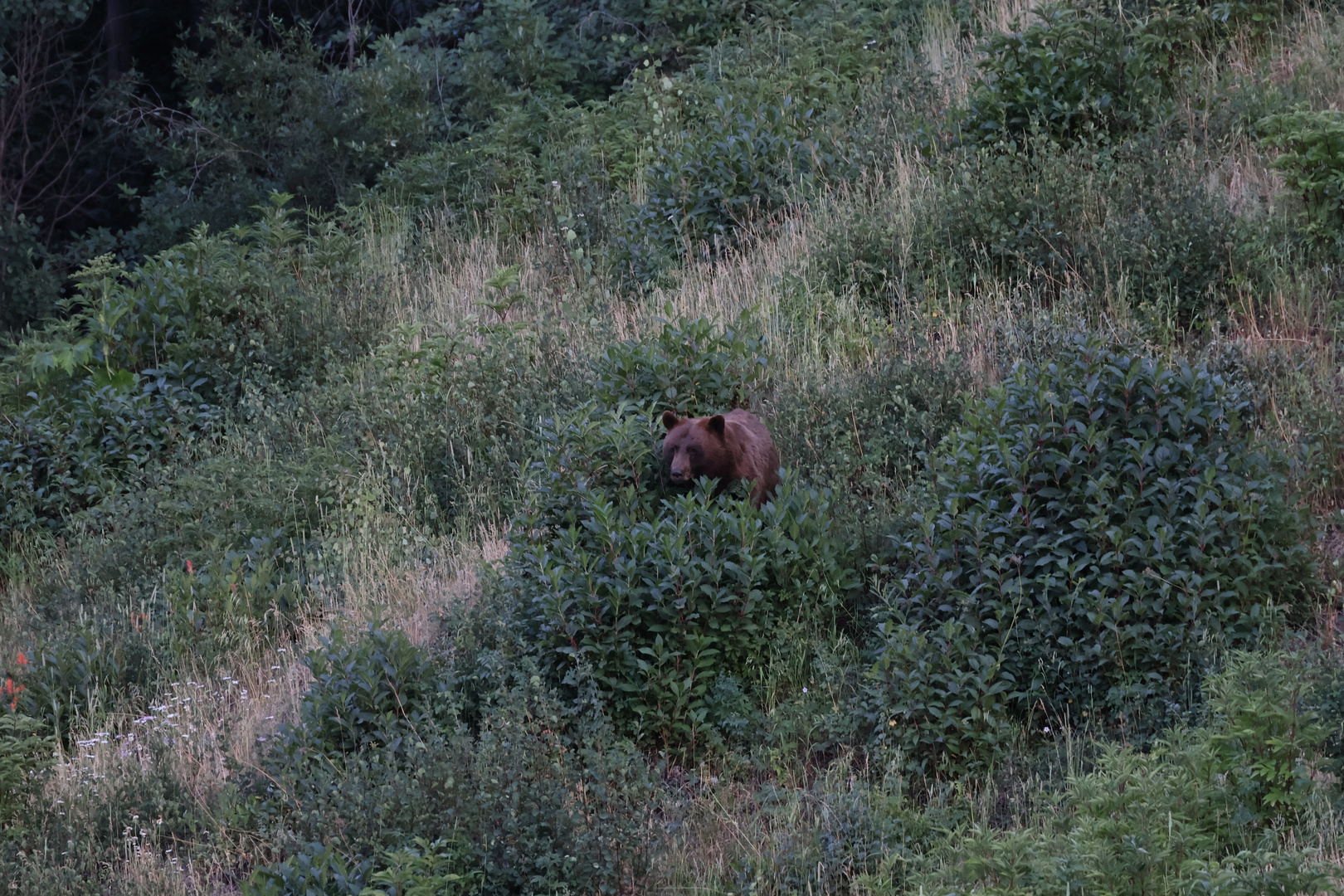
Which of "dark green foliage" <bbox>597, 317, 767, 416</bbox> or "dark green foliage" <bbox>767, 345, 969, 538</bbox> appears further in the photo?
"dark green foliage" <bbox>597, 317, 767, 416</bbox>

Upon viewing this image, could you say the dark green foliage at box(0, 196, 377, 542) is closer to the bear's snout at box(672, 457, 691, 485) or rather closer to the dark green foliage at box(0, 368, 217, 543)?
the dark green foliage at box(0, 368, 217, 543)

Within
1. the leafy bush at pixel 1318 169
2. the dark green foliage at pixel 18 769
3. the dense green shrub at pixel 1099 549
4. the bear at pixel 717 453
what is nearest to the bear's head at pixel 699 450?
the bear at pixel 717 453

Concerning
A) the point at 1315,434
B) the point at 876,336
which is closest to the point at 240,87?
the point at 876,336

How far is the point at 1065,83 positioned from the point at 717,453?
5.28 m

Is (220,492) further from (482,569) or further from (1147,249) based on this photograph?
(1147,249)

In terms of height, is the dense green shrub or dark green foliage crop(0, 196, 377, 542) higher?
dark green foliage crop(0, 196, 377, 542)

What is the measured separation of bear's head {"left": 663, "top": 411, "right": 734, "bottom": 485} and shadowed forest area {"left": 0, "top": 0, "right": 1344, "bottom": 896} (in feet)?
0.56

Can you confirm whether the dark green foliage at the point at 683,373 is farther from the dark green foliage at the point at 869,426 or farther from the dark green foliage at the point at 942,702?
the dark green foliage at the point at 942,702

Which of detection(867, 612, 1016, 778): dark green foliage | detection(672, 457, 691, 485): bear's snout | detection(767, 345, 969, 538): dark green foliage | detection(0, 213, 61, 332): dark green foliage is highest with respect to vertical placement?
detection(0, 213, 61, 332): dark green foliage

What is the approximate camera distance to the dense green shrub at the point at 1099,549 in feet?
18.0

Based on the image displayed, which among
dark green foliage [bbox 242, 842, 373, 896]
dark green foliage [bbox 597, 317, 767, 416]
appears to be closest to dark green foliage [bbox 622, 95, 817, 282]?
dark green foliage [bbox 597, 317, 767, 416]

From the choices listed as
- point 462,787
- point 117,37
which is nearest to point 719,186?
point 462,787

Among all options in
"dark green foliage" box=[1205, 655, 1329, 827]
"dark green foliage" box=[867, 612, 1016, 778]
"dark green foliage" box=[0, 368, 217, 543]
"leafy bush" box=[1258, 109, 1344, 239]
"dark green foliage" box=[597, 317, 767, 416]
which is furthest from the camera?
"dark green foliage" box=[0, 368, 217, 543]

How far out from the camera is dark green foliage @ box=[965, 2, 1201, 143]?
9.67 meters
